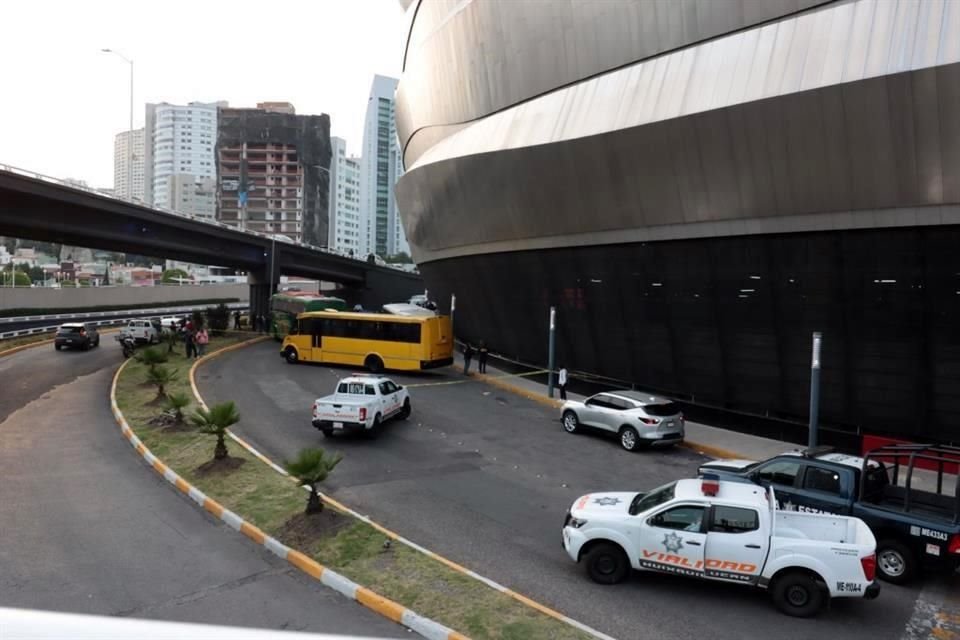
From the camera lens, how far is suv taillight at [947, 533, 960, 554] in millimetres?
9039

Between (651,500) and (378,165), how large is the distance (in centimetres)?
19635

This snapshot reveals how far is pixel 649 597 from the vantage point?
8.70 m

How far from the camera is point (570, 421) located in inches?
754

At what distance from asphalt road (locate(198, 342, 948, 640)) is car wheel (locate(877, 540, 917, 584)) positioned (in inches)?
7.3

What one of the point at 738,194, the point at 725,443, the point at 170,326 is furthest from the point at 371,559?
the point at 170,326

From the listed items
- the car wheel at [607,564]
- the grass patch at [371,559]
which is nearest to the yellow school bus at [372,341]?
the grass patch at [371,559]

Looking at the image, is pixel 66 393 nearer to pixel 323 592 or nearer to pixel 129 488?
pixel 129 488

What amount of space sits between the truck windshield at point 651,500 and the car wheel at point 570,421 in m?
9.36

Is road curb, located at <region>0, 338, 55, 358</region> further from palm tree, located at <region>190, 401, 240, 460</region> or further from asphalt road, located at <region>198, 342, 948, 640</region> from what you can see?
palm tree, located at <region>190, 401, 240, 460</region>

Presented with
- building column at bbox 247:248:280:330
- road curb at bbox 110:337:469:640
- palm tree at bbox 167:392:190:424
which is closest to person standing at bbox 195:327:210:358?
palm tree at bbox 167:392:190:424

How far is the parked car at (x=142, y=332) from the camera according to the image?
37406mm

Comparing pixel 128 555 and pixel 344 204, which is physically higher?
pixel 344 204

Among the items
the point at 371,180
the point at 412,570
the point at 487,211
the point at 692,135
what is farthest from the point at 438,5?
the point at 371,180

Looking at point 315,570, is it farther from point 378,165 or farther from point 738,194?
point 378,165
